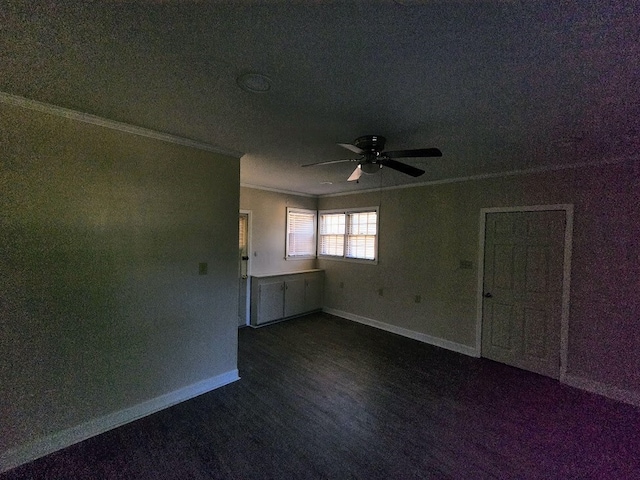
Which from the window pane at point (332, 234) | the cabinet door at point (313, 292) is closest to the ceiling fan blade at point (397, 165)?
the window pane at point (332, 234)

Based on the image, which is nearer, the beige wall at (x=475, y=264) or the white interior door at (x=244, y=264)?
the beige wall at (x=475, y=264)

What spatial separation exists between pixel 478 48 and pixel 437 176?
9.42ft

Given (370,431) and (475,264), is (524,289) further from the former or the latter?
(370,431)

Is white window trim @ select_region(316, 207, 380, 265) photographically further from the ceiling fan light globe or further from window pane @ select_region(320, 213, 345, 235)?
the ceiling fan light globe

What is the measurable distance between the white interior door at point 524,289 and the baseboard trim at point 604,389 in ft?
0.48

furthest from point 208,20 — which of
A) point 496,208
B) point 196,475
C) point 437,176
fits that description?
point 496,208

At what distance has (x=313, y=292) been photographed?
5.79 m

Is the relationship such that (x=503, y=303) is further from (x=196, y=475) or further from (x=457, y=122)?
(x=196, y=475)

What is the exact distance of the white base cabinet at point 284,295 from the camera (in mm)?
4863

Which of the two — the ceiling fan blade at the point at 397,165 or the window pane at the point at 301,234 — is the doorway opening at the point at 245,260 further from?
the ceiling fan blade at the point at 397,165

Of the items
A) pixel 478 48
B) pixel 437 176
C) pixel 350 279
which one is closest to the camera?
pixel 478 48

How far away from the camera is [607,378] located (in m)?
2.92

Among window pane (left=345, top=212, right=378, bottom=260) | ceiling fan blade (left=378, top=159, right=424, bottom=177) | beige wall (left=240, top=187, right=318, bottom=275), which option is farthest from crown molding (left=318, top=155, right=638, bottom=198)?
beige wall (left=240, top=187, right=318, bottom=275)

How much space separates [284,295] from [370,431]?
10.3 ft
